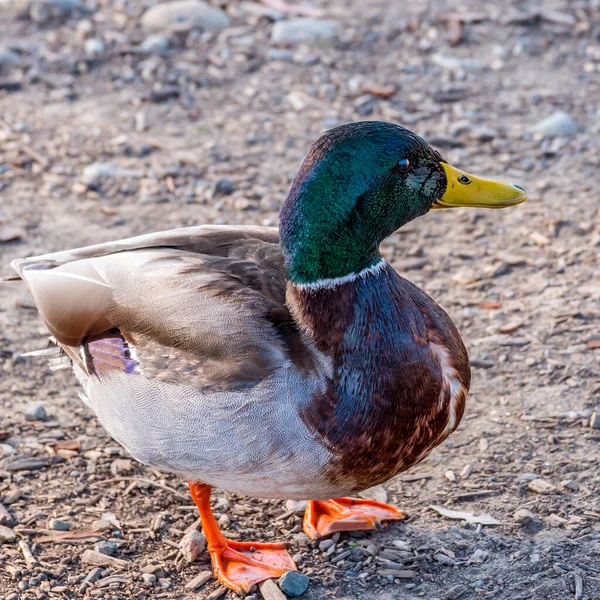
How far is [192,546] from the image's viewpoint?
3.59 m

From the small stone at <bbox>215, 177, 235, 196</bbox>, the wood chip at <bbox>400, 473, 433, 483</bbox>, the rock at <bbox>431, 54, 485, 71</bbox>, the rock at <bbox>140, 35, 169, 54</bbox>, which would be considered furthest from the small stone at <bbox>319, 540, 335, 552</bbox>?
the rock at <bbox>140, 35, 169, 54</bbox>

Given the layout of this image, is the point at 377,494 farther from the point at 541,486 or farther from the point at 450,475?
the point at 541,486

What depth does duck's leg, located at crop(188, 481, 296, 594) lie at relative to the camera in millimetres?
3453

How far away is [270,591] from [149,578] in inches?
17.0

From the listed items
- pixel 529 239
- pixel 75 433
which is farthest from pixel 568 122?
pixel 75 433

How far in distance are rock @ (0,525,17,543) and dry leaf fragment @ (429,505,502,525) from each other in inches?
61.9

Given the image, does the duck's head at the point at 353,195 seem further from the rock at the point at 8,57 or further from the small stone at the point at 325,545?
the rock at the point at 8,57

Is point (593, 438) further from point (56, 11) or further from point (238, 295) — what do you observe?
point (56, 11)

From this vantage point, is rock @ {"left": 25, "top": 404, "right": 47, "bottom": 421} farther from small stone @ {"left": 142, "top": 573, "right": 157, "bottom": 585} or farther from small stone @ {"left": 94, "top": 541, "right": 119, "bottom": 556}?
→ small stone @ {"left": 142, "top": 573, "right": 157, "bottom": 585}

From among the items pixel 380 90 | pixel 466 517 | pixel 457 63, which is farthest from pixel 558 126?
pixel 466 517

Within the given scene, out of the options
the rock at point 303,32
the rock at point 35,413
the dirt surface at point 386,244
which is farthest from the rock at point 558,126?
the rock at point 35,413

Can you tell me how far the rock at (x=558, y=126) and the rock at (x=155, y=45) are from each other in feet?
9.40

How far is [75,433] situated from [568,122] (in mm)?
3835

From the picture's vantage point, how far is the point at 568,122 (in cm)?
632
